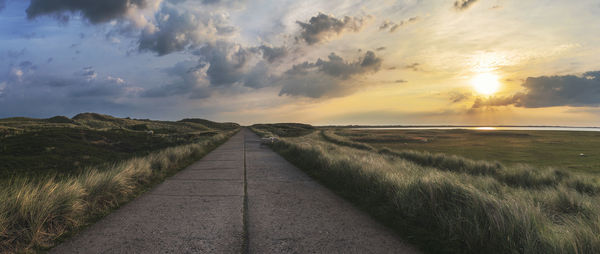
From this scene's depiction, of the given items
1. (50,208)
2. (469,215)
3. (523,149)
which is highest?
(50,208)

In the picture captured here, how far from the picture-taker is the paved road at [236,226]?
3.69 m

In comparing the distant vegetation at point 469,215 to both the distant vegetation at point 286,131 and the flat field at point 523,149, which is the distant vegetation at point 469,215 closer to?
the flat field at point 523,149

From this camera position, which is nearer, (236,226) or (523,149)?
(236,226)

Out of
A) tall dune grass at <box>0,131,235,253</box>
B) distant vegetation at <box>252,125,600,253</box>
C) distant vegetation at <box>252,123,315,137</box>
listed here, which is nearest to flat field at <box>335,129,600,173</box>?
distant vegetation at <box>252,123,315,137</box>

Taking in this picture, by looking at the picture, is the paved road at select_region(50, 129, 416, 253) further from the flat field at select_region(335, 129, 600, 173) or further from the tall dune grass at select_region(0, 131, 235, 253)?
the flat field at select_region(335, 129, 600, 173)

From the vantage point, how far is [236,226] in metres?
4.45

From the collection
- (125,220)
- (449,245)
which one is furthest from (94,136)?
(449,245)

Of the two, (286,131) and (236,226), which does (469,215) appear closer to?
(236,226)

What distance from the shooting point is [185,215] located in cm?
510

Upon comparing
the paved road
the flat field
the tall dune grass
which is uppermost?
the tall dune grass

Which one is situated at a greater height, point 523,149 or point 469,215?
point 469,215

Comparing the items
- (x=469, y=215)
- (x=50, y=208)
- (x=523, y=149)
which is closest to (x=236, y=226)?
(x=50, y=208)

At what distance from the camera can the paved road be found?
3686 mm

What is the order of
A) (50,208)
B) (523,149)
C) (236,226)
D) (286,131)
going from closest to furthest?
(50,208) < (236,226) < (523,149) < (286,131)
